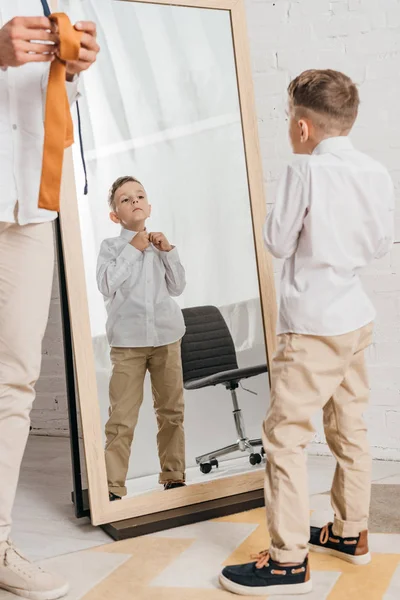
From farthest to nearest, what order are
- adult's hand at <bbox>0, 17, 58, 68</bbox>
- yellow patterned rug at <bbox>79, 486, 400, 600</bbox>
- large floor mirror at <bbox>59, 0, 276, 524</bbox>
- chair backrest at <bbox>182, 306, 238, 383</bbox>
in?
chair backrest at <bbox>182, 306, 238, 383</bbox> < large floor mirror at <bbox>59, 0, 276, 524</bbox> < yellow patterned rug at <bbox>79, 486, 400, 600</bbox> < adult's hand at <bbox>0, 17, 58, 68</bbox>

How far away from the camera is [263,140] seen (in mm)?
2748

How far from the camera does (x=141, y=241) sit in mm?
2080

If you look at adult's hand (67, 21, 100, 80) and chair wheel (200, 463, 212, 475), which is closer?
adult's hand (67, 21, 100, 80)

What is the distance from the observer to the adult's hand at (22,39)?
1401mm

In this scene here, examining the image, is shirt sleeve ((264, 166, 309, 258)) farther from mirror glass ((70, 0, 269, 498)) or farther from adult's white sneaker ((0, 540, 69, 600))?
adult's white sneaker ((0, 540, 69, 600))

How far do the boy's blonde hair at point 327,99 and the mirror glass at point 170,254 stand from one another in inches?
22.4

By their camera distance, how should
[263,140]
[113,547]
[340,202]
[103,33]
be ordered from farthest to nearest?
[263,140]
[103,33]
[113,547]
[340,202]

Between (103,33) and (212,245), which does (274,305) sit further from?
(103,33)

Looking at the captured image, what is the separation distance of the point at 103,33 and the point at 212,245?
0.65 m

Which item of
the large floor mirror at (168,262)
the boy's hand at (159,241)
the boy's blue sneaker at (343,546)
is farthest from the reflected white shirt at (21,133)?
the boy's blue sneaker at (343,546)

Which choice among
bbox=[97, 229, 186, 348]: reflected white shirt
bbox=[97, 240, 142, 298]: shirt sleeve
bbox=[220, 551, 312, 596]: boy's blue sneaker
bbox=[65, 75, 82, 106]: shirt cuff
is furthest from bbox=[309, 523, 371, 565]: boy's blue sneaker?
bbox=[65, 75, 82, 106]: shirt cuff

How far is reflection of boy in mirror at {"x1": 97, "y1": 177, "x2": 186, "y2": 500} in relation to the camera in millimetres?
2047

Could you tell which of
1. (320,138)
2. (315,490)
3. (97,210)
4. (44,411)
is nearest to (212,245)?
(97,210)

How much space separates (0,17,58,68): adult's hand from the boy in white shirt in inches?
21.8
